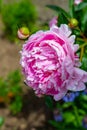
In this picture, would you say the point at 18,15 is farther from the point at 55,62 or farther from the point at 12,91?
the point at 55,62

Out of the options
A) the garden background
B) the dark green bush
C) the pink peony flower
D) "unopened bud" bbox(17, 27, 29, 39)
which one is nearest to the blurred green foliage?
the garden background

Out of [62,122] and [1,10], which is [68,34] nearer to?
[62,122]

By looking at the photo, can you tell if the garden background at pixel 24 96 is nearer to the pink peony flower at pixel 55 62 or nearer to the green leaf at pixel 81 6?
the green leaf at pixel 81 6

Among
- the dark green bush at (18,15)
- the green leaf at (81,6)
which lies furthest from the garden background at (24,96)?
the green leaf at (81,6)

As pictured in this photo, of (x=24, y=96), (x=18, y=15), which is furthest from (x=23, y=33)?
(x=18, y=15)

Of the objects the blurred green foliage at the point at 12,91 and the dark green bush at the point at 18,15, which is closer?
the blurred green foliage at the point at 12,91

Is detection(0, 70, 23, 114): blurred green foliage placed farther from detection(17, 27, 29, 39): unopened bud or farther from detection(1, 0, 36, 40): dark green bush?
detection(17, 27, 29, 39): unopened bud
